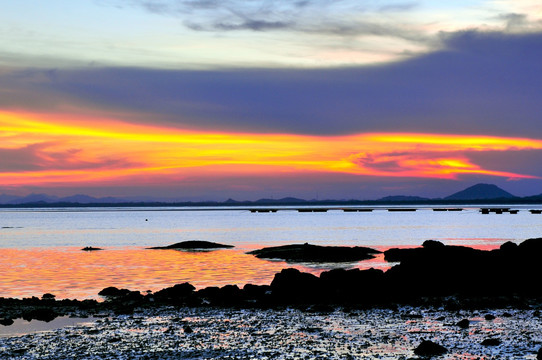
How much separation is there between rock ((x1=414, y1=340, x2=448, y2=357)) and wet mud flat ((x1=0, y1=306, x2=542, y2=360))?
12.2 inches

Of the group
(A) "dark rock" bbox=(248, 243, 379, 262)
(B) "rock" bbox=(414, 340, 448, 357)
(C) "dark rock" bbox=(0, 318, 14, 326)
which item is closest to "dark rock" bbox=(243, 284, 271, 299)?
(C) "dark rock" bbox=(0, 318, 14, 326)

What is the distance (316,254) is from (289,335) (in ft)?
157

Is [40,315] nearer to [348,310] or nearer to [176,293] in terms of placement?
[176,293]

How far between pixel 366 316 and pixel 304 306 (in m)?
4.69

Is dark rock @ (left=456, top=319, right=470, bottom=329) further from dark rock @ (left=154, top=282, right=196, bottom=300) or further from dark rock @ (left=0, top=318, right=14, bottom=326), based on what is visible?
dark rock @ (left=0, top=318, right=14, bottom=326)

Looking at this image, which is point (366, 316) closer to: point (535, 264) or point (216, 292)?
point (216, 292)

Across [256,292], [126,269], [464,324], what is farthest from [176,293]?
[126,269]

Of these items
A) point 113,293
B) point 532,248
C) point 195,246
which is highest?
point 532,248

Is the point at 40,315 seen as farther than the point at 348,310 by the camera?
No

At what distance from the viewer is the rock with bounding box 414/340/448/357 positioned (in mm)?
20219

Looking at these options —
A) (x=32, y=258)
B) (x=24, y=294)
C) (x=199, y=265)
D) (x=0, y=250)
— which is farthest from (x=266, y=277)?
(x=0, y=250)

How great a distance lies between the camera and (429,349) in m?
20.4

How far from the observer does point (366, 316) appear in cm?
2911

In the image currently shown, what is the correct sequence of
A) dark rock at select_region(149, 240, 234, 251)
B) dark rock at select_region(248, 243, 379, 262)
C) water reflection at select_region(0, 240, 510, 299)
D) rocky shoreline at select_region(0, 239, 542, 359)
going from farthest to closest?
dark rock at select_region(149, 240, 234, 251), dark rock at select_region(248, 243, 379, 262), water reflection at select_region(0, 240, 510, 299), rocky shoreline at select_region(0, 239, 542, 359)
